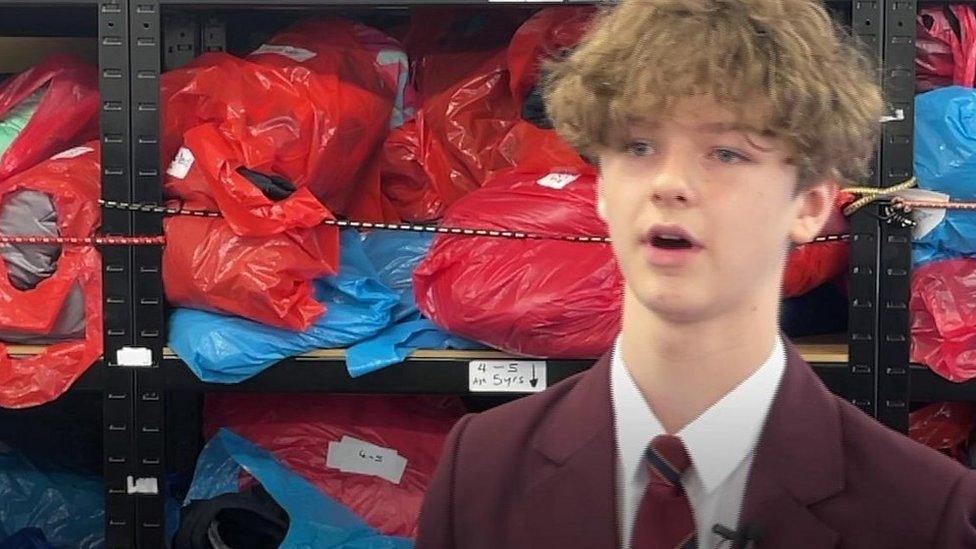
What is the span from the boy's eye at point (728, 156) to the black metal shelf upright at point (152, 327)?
1017mm

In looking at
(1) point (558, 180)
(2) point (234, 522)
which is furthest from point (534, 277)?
(2) point (234, 522)

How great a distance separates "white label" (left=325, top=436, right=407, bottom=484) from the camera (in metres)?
1.94

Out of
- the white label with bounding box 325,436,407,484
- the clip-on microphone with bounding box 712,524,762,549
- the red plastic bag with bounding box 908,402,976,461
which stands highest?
the clip-on microphone with bounding box 712,524,762,549

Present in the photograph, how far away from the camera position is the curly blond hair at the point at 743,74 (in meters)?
0.71

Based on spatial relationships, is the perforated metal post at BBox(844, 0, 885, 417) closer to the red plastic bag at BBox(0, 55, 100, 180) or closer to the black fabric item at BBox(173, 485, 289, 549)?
the black fabric item at BBox(173, 485, 289, 549)

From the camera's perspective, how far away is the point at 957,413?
6.44 feet

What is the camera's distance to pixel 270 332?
1.74 m

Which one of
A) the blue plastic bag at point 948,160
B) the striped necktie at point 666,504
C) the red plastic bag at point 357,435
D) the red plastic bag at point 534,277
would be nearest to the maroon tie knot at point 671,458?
the striped necktie at point 666,504

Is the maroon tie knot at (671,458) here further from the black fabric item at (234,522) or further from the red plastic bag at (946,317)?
the black fabric item at (234,522)

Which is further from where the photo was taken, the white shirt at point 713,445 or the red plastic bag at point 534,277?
the red plastic bag at point 534,277

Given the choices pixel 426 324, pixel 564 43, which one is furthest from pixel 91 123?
pixel 564 43

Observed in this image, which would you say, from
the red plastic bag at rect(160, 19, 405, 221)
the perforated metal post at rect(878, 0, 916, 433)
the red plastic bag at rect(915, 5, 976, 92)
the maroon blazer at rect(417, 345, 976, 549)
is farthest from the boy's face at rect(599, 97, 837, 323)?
the red plastic bag at rect(915, 5, 976, 92)

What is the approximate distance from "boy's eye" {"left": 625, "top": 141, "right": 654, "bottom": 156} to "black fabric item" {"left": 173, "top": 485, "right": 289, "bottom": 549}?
53.4 inches

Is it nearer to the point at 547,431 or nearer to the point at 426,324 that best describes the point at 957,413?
the point at 426,324
